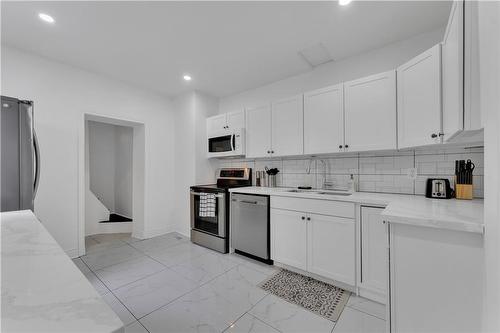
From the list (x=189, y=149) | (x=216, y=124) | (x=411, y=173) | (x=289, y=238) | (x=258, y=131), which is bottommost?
(x=289, y=238)

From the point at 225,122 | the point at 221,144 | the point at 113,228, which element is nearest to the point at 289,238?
the point at 221,144

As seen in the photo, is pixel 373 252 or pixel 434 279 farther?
pixel 373 252

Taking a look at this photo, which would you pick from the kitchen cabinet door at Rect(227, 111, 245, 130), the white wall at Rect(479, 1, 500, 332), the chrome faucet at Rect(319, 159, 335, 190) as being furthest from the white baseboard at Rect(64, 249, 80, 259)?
the white wall at Rect(479, 1, 500, 332)

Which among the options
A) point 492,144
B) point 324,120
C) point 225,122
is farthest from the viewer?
point 225,122

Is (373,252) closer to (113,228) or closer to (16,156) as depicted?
(16,156)

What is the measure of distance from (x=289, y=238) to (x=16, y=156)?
2.64 m

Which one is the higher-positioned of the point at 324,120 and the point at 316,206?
the point at 324,120

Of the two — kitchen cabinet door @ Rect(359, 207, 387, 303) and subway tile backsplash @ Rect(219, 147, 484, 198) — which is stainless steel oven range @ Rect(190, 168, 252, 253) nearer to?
subway tile backsplash @ Rect(219, 147, 484, 198)

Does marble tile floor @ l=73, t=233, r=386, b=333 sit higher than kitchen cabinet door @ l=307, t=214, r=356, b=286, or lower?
lower

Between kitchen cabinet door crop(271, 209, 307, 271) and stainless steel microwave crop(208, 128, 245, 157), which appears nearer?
kitchen cabinet door crop(271, 209, 307, 271)

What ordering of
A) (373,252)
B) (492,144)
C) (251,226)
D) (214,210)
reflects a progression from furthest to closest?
(214,210) < (251,226) < (373,252) < (492,144)

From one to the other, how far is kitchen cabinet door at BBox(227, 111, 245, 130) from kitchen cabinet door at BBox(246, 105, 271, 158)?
11 centimetres

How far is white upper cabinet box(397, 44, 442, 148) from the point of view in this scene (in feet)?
5.53

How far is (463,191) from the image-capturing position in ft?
5.95
